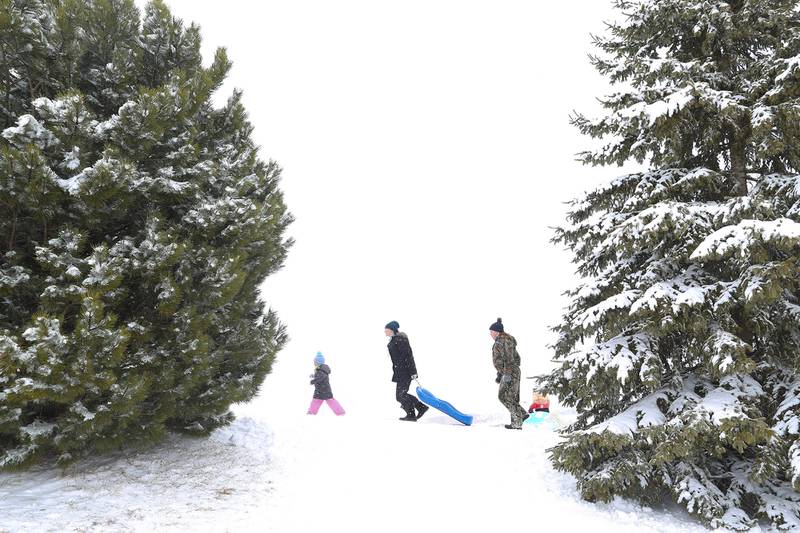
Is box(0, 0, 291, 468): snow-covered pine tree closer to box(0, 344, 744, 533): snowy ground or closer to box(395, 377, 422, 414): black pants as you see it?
box(0, 344, 744, 533): snowy ground

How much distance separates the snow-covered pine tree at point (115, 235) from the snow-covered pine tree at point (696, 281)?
4.18 metres

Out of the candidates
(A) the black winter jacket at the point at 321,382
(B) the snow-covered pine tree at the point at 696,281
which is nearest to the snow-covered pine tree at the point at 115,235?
(B) the snow-covered pine tree at the point at 696,281

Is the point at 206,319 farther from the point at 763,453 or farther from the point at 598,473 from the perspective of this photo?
the point at 763,453

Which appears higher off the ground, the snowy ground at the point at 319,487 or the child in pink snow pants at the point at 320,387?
the child in pink snow pants at the point at 320,387

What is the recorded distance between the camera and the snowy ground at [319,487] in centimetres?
520

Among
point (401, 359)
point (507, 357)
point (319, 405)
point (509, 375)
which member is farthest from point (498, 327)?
point (319, 405)

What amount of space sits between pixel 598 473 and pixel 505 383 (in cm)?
438

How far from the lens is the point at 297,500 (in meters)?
6.05

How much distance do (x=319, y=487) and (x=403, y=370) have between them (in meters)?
5.03

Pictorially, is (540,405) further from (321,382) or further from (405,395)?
(321,382)

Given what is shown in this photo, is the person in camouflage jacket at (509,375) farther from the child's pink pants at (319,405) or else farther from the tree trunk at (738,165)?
the child's pink pants at (319,405)

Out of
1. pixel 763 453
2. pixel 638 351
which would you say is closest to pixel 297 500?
pixel 638 351

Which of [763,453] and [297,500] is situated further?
[297,500]

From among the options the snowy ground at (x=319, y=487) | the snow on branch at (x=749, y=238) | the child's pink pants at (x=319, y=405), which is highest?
the snow on branch at (x=749, y=238)
